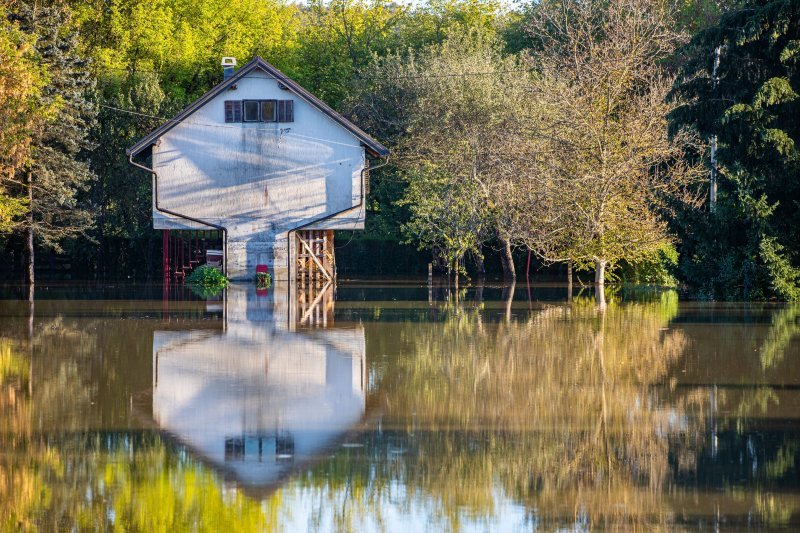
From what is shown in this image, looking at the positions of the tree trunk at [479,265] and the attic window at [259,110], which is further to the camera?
the tree trunk at [479,265]

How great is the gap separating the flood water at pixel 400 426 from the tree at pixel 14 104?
55.8ft

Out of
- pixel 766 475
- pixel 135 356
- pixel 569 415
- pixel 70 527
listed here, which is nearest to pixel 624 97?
pixel 135 356

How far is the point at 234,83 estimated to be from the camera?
153 ft

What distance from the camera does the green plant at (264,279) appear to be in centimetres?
4531

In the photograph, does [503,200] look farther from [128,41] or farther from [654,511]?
[654,511]

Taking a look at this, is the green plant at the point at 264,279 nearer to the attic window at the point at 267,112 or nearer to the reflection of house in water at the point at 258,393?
the attic window at the point at 267,112

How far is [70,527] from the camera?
9.15m

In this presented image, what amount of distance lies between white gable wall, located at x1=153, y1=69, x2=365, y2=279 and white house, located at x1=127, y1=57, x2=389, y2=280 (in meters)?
0.04

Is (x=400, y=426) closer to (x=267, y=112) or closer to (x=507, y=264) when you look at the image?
(x=267, y=112)

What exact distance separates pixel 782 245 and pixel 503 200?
544 inches

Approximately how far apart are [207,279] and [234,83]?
799 cm

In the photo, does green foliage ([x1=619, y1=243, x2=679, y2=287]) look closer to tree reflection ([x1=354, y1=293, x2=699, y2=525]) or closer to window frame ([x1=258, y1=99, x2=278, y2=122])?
window frame ([x1=258, y1=99, x2=278, y2=122])

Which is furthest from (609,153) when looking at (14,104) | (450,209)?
(14,104)

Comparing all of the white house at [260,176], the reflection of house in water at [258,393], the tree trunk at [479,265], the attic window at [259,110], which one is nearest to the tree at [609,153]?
the white house at [260,176]
